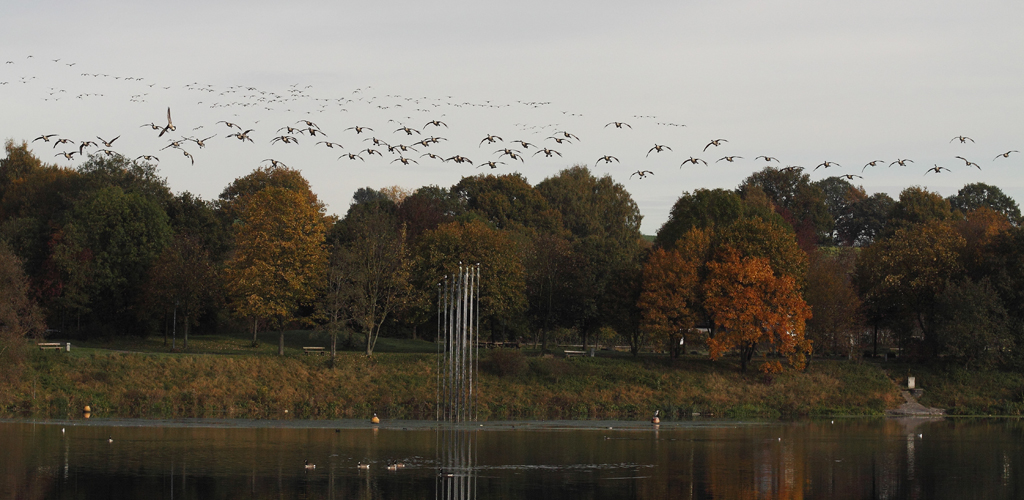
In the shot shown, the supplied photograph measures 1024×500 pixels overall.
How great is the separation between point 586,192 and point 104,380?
3572 inches

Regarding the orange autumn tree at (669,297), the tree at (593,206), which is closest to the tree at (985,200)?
the tree at (593,206)

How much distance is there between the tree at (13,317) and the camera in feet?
206

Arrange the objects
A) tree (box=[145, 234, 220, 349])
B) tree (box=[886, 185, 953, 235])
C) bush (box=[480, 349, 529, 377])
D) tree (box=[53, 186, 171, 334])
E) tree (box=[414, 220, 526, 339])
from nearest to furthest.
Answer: bush (box=[480, 349, 529, 377]), tree (box=[145, 234, 220, 349]), tree (box=[414, 220, 526, 339]), tree (box=[53, 186, 171, 334]), tree (box=[886, 185, 953, 235])

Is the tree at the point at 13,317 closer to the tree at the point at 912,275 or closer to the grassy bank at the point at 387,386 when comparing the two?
the grassy bank at the point at 387,386

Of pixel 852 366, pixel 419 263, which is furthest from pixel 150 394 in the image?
pixel 852 366

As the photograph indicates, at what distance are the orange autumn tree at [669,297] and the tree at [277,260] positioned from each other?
25108 mm

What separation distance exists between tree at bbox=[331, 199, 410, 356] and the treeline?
161 mm

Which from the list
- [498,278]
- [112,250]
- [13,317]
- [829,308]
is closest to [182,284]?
[112,250]

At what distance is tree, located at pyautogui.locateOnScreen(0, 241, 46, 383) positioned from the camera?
6272cm

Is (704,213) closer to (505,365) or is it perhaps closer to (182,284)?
(505,365)

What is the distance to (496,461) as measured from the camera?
150 ft

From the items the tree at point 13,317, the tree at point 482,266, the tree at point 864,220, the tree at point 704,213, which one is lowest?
the tree at point 13,317

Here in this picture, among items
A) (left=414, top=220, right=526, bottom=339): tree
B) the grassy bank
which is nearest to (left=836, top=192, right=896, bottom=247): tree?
the grassy bank

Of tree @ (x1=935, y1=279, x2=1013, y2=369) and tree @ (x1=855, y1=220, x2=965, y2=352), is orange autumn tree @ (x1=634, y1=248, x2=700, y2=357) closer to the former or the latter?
tree @ (x1=855, y1=220, x2=965, y2=352)
